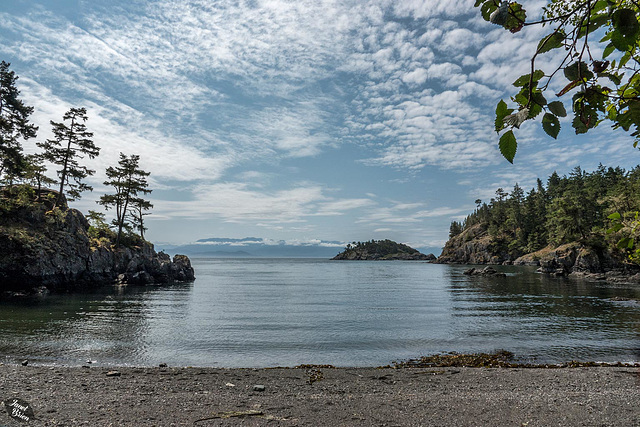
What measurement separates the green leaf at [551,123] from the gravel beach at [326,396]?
9.89 m

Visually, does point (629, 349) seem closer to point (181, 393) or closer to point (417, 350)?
point (417, 350)

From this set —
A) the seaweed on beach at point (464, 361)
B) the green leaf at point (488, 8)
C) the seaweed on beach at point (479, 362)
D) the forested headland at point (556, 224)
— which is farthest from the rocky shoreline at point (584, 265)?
the green leaf at point (488, 8)

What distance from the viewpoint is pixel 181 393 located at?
12203mm

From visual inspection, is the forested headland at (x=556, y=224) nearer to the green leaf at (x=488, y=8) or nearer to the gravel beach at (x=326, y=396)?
the gravel beach at (x=326, y=396)

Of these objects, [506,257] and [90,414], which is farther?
[506,257]

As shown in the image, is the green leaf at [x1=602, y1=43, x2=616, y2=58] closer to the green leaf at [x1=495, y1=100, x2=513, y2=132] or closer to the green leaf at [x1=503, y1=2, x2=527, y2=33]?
the green leaf at [x1=503, y1=2, x2=527, y2=33]

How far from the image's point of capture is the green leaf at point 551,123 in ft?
5.97

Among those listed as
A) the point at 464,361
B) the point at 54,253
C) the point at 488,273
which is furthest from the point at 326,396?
the point at 488,273

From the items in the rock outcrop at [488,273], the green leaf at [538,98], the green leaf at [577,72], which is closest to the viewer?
the green leaf at [538,98]

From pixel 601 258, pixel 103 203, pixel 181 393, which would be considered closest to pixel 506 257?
pixel 601 258

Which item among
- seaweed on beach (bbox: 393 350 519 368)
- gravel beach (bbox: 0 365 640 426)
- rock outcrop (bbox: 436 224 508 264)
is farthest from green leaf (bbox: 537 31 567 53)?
rock outcrop (bbox: 436 224 508 264)

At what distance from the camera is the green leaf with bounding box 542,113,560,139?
1818mm

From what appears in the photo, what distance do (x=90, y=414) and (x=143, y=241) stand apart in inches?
2636

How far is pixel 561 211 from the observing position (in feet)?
288
